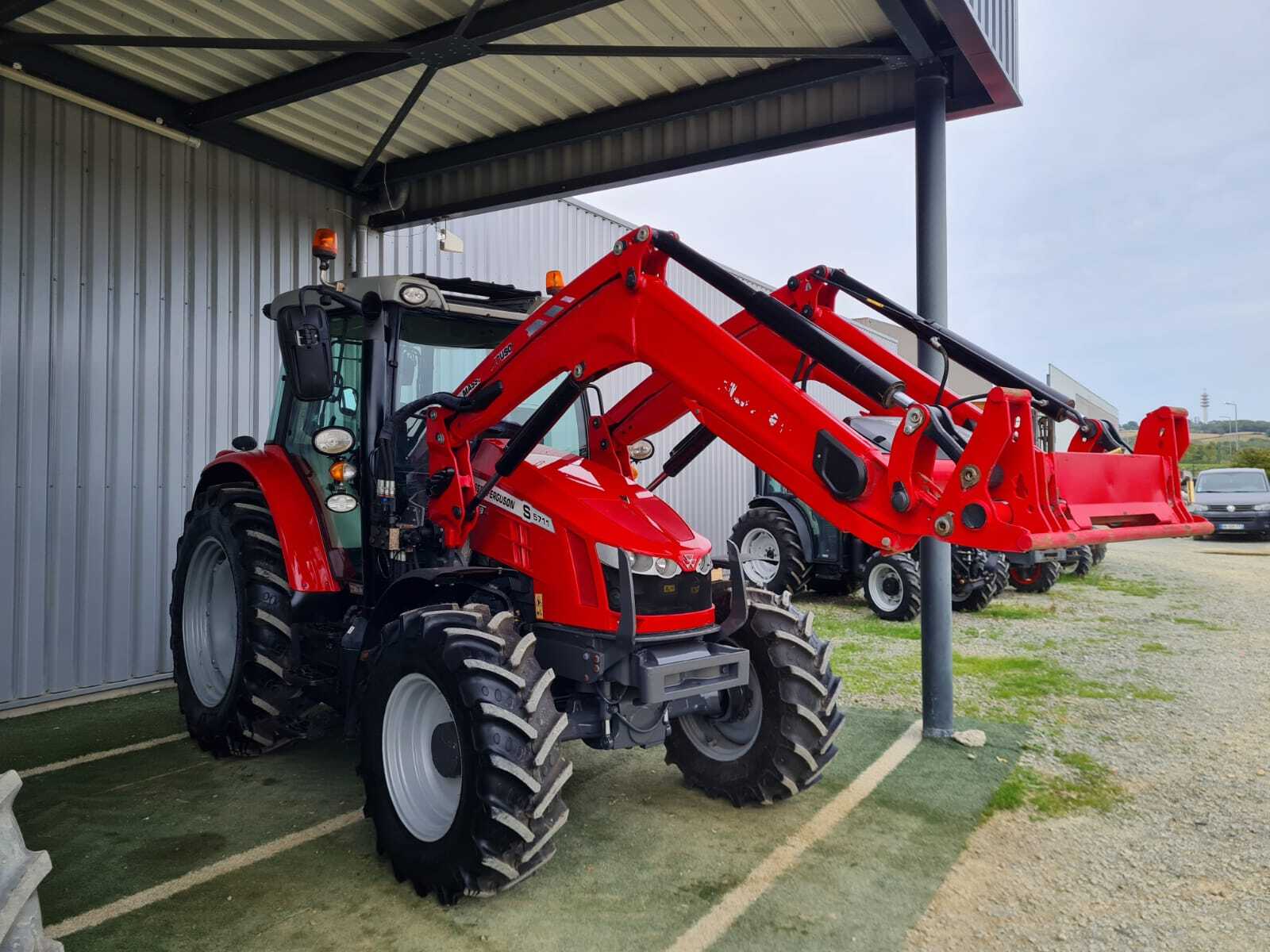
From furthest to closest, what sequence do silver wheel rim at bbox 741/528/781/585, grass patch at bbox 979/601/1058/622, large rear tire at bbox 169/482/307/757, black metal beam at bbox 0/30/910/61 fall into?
silver wheel rim at bbox 741/528/781/585 < grass patch at bbox 979/601/1058/622 < black metal beam at bbox 0/30/910/61 < large rear tire at bbox 169/482/307/757

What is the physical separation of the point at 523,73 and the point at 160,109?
2615mm

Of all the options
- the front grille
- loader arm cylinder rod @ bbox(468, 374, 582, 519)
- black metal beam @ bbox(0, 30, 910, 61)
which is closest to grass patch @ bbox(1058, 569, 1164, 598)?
black metal beam @ bbox(0, 30, 910, 61)

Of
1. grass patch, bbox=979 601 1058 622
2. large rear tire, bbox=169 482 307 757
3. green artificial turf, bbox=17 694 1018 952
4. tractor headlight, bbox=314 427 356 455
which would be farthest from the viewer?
grass patch, bbox=979 601 1058 622

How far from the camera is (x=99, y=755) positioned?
4.87m

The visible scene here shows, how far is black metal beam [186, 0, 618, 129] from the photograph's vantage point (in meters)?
5.23

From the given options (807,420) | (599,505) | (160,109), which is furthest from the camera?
(160,109)

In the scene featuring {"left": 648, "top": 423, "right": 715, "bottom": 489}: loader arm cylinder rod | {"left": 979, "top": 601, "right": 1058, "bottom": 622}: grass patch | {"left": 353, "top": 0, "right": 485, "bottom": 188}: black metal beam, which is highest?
{"left": 353, "top": 0, "right": 485, "bottom": 188}: black metal beam

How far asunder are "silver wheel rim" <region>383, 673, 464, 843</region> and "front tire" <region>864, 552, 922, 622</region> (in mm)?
6700

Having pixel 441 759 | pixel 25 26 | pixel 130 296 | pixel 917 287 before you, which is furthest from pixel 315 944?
pixel 25 26

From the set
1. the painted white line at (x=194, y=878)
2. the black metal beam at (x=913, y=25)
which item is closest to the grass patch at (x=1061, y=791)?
the painted white line at (x=194, y=878)

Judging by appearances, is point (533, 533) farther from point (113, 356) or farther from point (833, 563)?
point (833, 563)

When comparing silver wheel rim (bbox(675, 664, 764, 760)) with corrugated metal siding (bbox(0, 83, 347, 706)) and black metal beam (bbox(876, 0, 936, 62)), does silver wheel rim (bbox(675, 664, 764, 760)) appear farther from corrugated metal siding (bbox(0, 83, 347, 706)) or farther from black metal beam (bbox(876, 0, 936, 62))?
corrugated metal siding (bbox(0, 83, 347, 706))

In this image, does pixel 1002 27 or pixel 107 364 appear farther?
pixel 107 364

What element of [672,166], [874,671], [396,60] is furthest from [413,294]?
[874,671]
